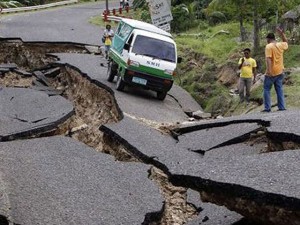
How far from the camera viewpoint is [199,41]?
981 inches

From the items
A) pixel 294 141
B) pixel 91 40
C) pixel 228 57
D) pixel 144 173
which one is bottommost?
pixel 91 40

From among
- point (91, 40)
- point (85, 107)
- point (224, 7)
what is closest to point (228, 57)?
point (224, 7)

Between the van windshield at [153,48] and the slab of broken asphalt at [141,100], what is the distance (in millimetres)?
1422

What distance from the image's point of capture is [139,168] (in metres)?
10.0

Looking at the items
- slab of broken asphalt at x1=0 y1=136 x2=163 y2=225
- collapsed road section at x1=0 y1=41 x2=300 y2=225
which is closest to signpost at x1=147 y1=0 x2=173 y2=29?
collapsed road section at x1=0 y1=41 x2=300 y2=225

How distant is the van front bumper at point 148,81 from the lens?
1670cm

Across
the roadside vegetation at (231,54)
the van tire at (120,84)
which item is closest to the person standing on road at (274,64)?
the roadside vegetation at (231,54)

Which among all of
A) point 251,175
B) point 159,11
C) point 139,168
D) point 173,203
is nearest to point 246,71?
point 159,11

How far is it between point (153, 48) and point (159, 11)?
2.80 m

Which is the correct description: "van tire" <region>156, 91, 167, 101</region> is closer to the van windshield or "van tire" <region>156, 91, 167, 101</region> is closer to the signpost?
the van windshield

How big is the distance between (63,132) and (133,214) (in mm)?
5850

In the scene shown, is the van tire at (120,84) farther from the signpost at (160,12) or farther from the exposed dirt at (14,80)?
the exposed dirt at (14,80)

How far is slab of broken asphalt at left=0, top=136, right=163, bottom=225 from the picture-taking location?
25.2 feet

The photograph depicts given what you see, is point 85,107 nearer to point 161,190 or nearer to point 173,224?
point 161,190
